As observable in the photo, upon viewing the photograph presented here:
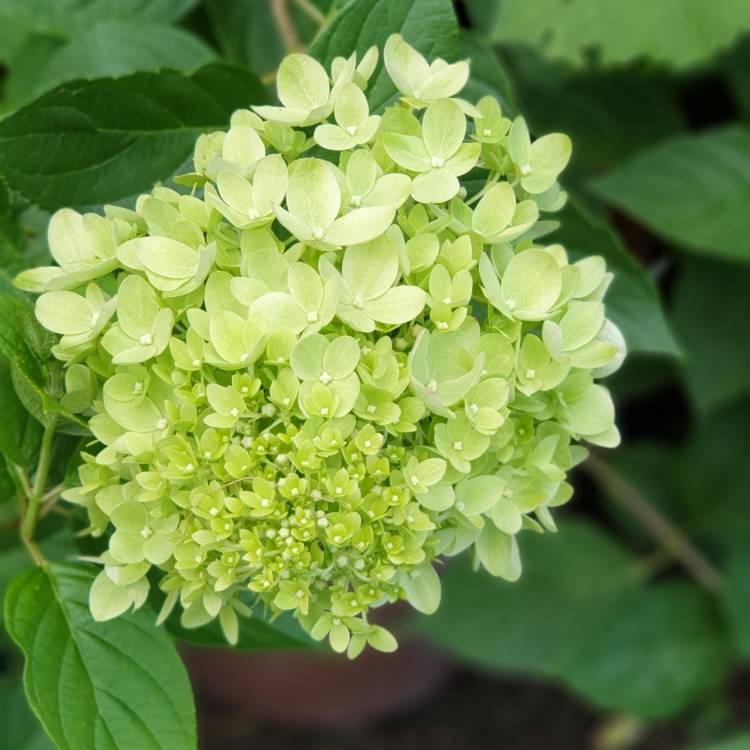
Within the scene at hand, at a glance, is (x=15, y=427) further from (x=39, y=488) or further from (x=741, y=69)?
(x=741, y=69)

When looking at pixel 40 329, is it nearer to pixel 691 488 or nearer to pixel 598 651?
pixel 598 651

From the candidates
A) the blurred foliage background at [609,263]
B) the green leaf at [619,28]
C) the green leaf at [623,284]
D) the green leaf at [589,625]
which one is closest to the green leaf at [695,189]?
the blurred foliage background at [609,263]

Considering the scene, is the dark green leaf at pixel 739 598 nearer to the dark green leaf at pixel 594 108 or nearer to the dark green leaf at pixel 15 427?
the dark green leaf at pixel 594 108

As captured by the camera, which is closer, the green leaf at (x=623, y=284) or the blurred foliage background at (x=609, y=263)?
the blurred foliage background at (x=609, y=263)

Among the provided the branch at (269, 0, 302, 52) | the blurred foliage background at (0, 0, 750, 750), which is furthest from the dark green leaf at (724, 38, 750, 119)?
the branch at (269, 0, 302, 52)

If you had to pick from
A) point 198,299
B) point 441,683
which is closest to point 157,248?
point 198,299

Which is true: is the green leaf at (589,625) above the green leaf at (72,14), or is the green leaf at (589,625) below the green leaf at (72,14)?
below

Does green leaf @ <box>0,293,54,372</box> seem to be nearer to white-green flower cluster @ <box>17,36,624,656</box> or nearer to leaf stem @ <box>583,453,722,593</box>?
white-green flower cluster @ <box>17,36,624,656</box>
